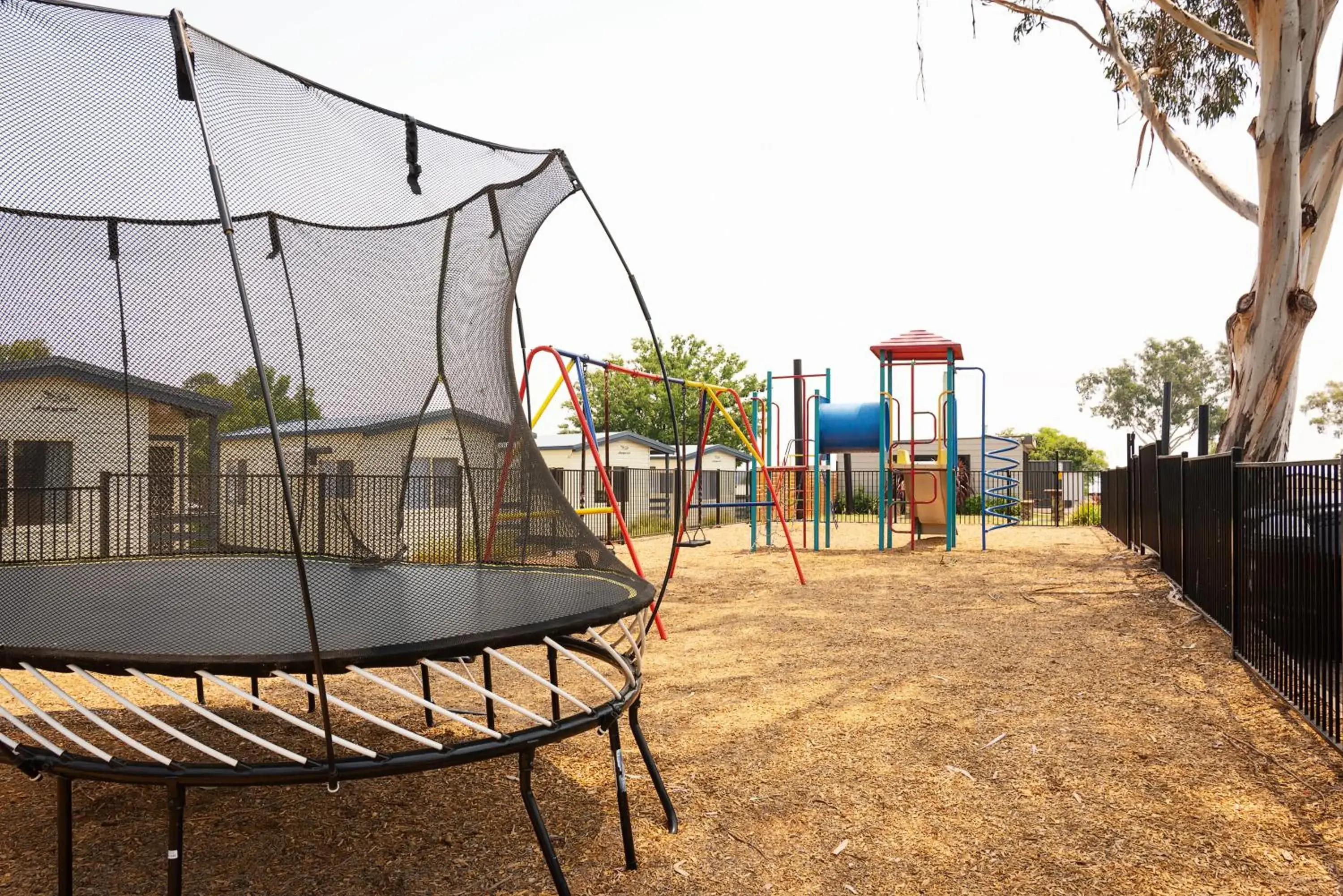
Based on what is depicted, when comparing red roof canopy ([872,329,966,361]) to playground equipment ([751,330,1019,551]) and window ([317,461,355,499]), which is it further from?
window ([317,461,355,499])

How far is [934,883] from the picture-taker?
2.27 meters

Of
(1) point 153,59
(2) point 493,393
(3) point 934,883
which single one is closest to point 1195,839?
(3) point 934,883

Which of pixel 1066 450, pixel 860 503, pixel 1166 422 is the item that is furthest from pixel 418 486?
pixel 1066 450

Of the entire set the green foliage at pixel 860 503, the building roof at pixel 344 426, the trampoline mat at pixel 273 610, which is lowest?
the green foliage at pixel 860 503

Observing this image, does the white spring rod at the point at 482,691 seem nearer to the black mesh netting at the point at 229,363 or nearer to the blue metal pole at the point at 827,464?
the black mesh netting at the point at 229,363

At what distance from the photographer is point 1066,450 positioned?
42281mm

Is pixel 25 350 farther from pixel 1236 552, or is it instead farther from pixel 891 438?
pixel 891 438

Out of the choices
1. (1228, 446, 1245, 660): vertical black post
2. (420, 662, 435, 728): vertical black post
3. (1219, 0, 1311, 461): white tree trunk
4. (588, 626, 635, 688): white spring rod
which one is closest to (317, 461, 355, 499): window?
(420, 662, 435, 728): vertical black post

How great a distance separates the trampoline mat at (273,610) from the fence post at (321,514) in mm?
64

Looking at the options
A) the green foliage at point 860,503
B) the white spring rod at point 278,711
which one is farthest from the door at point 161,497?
the green foliage at point 860,503

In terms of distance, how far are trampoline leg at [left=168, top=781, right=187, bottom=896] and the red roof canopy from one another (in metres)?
10.4

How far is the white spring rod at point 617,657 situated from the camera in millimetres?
2465

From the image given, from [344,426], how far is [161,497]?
1.75 feet

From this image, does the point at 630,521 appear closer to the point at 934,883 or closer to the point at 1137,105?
the point at 1137,105
